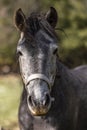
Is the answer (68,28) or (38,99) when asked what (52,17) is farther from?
(68,28)

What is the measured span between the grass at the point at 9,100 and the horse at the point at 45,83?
4865 mm

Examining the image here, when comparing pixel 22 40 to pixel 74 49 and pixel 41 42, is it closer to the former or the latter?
pixel 41 42

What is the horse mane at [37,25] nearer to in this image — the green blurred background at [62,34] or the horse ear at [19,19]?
the horse ear at [19,19]

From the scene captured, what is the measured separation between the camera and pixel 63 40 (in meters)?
14.0

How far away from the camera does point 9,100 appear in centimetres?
1434

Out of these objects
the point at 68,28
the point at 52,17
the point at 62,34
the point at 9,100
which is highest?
the point at 52,17

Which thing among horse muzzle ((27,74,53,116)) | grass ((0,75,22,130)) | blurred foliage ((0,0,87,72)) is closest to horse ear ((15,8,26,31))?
horse muzzle ((27,74,53,116))

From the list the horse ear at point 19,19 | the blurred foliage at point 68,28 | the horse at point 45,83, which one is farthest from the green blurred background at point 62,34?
the horse ear at point 19,19

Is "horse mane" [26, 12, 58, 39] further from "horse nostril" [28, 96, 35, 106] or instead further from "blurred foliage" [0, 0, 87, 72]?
"blurred foliage" [0, 0, 87, 72]

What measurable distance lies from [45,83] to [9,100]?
9.19 meters

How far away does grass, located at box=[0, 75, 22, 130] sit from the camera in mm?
11633

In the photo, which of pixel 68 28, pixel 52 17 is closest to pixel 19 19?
pixel 52 17

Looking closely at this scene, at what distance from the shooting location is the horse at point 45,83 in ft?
17.0

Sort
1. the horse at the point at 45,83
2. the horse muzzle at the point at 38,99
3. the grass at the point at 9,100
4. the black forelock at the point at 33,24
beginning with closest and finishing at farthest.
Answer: the horse muzzle at the point at 38,99, the horse at the point at 45,83, the black forelock at the point at 33,24, the grass at the point at 9,100
